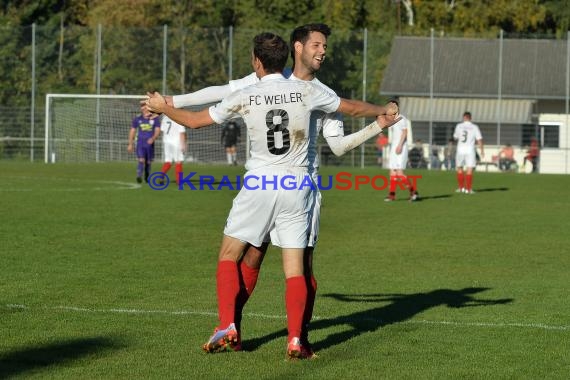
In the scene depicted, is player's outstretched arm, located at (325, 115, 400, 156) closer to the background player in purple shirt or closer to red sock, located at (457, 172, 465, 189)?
the background player in purple shirt

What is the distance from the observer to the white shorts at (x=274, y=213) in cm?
796

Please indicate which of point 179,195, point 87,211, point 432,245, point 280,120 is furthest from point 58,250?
point 179,195

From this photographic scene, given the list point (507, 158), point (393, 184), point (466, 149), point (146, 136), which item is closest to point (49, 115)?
point (507, 158)

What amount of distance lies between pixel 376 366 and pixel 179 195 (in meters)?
19.5

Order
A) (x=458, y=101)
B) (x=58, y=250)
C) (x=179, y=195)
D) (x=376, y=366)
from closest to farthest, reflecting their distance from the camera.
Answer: (x=376, y=366) < (x=58, y=250) < (x=179, y=195) < (x=458, y=101)

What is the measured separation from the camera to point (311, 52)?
27.1 feet

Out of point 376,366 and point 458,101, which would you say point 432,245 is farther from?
point 458,101

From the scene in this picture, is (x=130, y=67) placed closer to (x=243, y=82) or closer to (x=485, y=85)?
(x=485, y=85)

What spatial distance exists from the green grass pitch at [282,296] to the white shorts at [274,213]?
0.77 m

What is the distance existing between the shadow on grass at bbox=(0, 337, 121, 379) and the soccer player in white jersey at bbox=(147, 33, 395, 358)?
0.79 metres

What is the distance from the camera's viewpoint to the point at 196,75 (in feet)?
165

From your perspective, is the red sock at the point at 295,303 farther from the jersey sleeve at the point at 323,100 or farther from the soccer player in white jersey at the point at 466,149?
the soccer player in white jersey at the point at 466,149

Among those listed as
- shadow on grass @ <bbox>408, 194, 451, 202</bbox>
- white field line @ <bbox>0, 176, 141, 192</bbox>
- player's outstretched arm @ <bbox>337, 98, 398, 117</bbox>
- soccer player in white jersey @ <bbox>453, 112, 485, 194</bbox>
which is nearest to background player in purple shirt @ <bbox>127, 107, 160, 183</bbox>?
white field line @ <bbox>0, 176, 141, 192</bbox>

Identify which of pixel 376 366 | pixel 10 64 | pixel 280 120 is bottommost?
pixel 376 366
